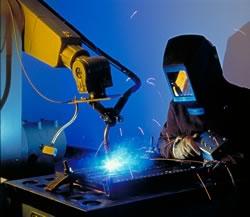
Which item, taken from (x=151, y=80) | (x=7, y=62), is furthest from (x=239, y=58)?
(x=7, y=62)

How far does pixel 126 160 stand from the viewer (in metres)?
1.33

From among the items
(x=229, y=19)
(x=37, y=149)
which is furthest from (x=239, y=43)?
(x=37, y=149)

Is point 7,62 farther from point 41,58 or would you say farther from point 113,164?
point 113,164

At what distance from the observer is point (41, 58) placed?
1.10 meters

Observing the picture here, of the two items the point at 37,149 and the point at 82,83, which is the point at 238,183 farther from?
the point at 37,149

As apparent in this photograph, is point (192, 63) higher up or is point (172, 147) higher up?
point (192, 63)

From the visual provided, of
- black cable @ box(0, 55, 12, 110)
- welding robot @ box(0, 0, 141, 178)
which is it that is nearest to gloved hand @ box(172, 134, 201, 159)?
welding robot @ box(0, 0, 141, 178)

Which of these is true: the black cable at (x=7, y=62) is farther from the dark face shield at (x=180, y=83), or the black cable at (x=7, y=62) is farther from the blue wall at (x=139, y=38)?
the blue wall at (x=139, y=38)

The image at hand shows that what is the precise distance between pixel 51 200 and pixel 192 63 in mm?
463

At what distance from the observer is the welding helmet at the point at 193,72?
3.76 feet

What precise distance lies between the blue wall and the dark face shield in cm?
55

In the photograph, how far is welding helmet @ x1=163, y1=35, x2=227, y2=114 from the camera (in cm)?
115

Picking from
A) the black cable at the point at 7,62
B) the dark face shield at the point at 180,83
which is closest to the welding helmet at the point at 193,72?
the dark face shield at the point at 180,83

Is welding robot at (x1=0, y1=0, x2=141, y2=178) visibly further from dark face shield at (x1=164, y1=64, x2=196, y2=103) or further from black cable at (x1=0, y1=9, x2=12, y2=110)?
dark face shield at (x1=164, y1=64, x2=196, y2=103)
